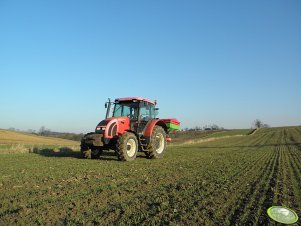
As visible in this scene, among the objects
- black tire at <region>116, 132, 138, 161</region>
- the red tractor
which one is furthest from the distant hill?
black tire at <region>116, 132, 138, 161</region>

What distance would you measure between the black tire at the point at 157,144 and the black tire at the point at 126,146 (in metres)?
0.85

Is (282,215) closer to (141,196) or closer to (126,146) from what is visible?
(141,196)

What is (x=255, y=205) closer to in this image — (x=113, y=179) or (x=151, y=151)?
(x=113, y=179)

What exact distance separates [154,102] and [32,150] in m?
Answer: 7.17

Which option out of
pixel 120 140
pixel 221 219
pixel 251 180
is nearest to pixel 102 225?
pixel 221 219

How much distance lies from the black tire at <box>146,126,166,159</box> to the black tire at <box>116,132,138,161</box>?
846 mm

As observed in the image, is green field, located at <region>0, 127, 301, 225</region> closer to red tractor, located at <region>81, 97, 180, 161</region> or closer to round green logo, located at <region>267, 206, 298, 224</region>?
round green logo, located at <region>267, 206, 298, 224</region>

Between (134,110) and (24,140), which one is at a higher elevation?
(134,110)

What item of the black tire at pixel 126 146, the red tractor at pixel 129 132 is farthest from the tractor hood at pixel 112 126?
Result: the black tire at pixel 126 146

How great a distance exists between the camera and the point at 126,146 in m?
11.6

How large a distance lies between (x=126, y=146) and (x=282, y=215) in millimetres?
7292

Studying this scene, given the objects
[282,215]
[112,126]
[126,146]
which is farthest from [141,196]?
[112,126]

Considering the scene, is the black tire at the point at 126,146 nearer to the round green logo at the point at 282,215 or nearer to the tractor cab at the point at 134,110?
the tractor cab at the point at 134,110

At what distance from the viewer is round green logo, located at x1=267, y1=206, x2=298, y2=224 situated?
4.64 metres
